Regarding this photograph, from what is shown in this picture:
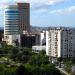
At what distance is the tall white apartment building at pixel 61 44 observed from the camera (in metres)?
28.9

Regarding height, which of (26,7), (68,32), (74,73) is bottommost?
(74,73)

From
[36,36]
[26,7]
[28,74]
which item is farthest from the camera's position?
[26,7]

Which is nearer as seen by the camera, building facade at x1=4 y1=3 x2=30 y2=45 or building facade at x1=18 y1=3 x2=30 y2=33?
building facade at x1=4 y1=3 x2=30 y2=45

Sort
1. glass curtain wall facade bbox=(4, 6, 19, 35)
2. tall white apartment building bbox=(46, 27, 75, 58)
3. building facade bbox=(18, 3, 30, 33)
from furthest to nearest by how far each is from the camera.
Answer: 1. building facade bbox=(18, 3, 30, 33)
2. glass curtain wall facade bbox=(4, 6, 19, 35)
3. tall white apartment building bbox=(46, 27, 75, 58)

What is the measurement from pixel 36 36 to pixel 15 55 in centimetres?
1180

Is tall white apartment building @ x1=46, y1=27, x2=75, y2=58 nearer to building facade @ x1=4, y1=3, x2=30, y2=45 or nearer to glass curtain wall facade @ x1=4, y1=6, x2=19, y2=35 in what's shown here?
building facade @ x1=4, y1=3, x2=30, y2=45

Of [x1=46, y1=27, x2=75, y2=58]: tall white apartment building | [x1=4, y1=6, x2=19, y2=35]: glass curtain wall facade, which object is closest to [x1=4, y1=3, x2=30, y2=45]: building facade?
[x1=4, y1=6, x2=19, y2=35]: glass curtain wall facade

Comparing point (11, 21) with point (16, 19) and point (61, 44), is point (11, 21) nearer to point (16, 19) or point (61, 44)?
point (16, 19)

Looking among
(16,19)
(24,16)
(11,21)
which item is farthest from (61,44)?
(24,16)

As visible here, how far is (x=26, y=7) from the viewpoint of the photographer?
161ft

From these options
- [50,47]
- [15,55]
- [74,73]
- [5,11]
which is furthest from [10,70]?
[5,11]

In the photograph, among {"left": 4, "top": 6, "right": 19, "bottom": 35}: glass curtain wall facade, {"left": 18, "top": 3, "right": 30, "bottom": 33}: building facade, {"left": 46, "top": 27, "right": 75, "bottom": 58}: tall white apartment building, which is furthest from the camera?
{"left": 18, "top": 3, "right": 30, "bottom": 33}: building facade

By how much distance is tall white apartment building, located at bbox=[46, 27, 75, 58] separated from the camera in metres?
28.9

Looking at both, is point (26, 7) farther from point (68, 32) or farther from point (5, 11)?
point (68, 32)
